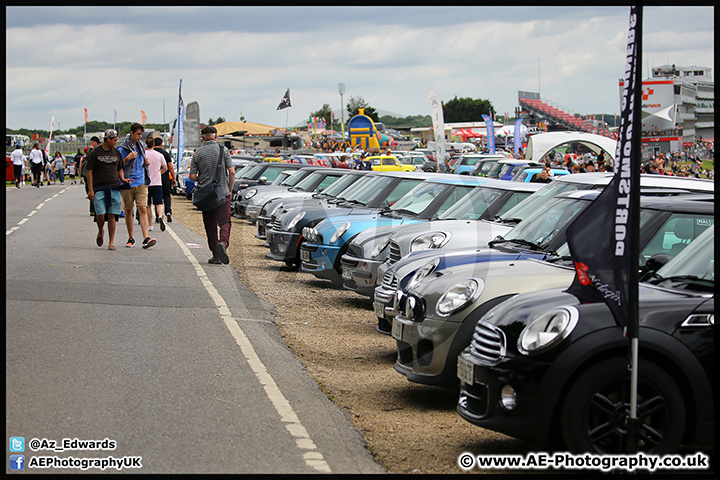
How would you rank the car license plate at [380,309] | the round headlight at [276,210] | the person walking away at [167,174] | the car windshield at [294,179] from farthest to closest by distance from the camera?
the car windshield at [294,179], the person walking away at [167,174], the round headlight at [276,210], the car license plate at [380,309]

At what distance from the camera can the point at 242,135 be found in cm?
7806

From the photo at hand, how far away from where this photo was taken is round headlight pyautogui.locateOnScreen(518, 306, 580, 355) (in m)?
4.11

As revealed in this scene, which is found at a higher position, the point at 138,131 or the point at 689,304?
the point at 138,131

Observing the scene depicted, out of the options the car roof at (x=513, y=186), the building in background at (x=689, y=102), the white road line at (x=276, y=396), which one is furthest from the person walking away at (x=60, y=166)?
the building in background at (x=689, y=102)

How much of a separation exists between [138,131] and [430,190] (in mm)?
5851

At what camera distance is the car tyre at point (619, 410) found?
4.02 m

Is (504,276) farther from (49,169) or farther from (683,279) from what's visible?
(49,169)

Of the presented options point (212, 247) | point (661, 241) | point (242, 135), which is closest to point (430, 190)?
point (212, 247)

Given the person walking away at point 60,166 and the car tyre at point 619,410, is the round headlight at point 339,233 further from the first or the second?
the person walking away at point 60,166

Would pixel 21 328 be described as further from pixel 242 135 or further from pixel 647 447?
pixel 242 135

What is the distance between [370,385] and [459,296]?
1.25 metres

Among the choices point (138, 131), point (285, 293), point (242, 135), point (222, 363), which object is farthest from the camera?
point (242, 135)

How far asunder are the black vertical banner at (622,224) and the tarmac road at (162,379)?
158 cm

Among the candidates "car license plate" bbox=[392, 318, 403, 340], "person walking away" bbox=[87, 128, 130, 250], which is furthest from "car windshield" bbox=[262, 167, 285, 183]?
"car license plate" bbox=[392, 318, 403, 340]
